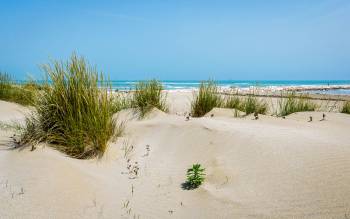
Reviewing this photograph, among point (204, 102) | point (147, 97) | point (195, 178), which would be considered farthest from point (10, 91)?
point (195, 178)

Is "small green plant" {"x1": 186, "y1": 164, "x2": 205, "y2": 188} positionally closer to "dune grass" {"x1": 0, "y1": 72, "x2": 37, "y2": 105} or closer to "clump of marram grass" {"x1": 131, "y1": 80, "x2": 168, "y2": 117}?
"clump of marram grass" {"x1": 131, "y1": 80, "x2": 168, "y2": 117}

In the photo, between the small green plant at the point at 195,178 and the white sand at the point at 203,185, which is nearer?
the white sand at the point at 203,185

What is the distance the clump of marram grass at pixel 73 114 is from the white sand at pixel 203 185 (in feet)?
0.73

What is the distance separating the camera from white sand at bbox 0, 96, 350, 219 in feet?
8.72

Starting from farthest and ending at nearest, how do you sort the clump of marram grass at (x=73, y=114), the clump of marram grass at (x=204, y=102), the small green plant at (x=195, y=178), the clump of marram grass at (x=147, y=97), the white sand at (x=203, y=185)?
the clump of marram grass at (x=204, y=102) < the clump of marram grass at (x=147, y=97) < the clump of marram grass at (x=73, y=114) < the small green plant at (x=195, y=178) < the white sand at (x=203, y=185)

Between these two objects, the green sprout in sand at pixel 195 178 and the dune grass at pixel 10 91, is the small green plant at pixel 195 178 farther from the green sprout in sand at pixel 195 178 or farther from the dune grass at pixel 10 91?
the dune grass at pixel 10 91

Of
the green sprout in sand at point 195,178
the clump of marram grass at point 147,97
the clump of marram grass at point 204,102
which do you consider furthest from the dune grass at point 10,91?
the green sprout in sand at point 195,178

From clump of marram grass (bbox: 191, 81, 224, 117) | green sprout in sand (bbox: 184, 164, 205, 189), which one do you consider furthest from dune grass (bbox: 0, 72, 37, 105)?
green sprout in sand (bbox: 184, 164, 205, 189)

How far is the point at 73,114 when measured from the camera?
13.4 feet

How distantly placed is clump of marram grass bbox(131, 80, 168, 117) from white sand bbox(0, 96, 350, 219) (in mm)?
2061

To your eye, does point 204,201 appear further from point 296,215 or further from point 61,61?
point 61,61

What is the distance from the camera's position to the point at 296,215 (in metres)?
2.52

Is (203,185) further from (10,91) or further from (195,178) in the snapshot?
(10,91)

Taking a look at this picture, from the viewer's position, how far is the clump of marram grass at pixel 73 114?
3.95 m
